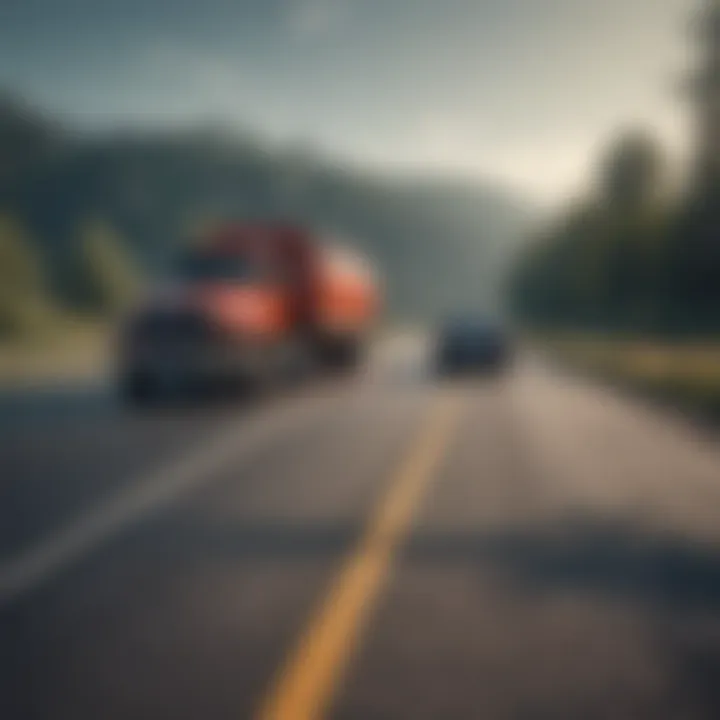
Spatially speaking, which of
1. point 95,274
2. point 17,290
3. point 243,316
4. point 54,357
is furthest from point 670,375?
point 95,274

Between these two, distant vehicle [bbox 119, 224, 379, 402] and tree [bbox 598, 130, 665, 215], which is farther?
tree [bbox 598, 130, 665, 215]

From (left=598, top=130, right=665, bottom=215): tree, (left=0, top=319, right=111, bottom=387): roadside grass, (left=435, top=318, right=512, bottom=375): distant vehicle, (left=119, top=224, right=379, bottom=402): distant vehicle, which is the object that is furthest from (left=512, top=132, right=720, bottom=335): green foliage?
(left=0, top=319, right=111, bottom=387): roadside grass

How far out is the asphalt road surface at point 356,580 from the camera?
4.44 meters

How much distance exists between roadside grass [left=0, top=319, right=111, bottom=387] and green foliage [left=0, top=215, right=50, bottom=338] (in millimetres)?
784

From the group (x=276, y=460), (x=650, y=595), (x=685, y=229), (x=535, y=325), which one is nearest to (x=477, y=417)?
(x=276, y=460)

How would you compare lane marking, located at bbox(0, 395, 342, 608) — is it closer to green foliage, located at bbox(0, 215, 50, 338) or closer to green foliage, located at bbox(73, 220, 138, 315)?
green foliage, located at bbox(0, 215, 50, 338)

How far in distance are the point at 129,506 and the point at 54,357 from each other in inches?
1152

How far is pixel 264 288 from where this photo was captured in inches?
811

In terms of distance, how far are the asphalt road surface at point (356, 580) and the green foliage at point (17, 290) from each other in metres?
36.6

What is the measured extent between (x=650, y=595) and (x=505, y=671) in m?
1.72

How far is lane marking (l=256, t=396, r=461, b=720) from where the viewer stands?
14.2 feet

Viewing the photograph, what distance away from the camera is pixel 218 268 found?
68.0 feet

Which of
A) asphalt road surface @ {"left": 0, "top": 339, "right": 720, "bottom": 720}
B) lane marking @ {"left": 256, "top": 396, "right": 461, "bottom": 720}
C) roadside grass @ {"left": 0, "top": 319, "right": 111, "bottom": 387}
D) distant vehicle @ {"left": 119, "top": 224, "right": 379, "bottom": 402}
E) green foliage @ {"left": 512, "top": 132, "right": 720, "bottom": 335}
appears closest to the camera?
lane marking @ {"left": 256, "top": 396, "right": 461, "bottom": 720}

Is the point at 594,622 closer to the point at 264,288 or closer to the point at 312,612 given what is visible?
the point at 312,612
